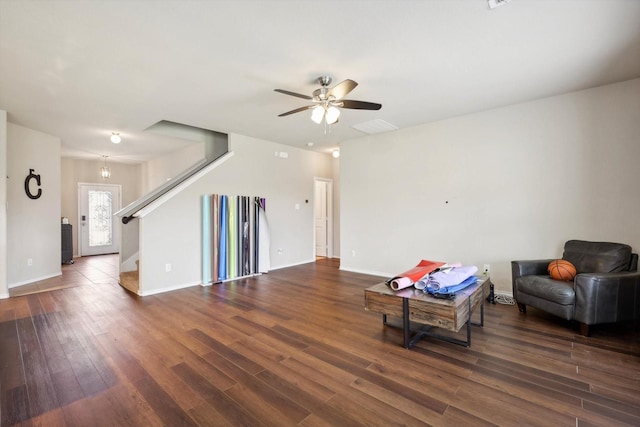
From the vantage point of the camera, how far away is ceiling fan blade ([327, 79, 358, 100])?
2641 millimetres

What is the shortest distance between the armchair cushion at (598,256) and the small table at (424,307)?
1394mm

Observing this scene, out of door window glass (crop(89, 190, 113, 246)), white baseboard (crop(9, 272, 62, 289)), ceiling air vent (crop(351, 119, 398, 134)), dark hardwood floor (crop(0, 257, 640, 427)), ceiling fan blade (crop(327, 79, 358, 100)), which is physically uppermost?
ceiling air vent (crop(351, 119, 398, 134))

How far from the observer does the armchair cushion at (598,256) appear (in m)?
3.11

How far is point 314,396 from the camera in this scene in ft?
6.38

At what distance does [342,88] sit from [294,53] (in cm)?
54

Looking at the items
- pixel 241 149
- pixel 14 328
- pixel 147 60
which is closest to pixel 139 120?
pixel 241 149

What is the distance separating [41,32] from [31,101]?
2.08 meters

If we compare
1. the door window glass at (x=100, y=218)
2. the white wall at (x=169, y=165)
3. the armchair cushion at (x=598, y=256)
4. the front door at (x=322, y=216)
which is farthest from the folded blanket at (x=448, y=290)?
the door window glass at (x=100, y=218)

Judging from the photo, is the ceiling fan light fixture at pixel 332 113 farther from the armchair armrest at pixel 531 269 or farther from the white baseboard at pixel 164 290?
the white baseboard at pixel 164 290

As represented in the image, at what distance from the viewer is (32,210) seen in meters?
5.13

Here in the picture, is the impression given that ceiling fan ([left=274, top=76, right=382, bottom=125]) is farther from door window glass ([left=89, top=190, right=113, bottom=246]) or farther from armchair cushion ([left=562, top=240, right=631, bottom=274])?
door window glass ([left=89, top=190, right=113, bottom=246])

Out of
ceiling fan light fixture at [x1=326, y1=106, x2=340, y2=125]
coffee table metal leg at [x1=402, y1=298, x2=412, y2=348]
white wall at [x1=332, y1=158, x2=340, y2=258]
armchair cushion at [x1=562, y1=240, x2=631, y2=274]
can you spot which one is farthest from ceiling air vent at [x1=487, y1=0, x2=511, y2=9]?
white wall at [x1=332, y1=158, x2=340, y2=258]

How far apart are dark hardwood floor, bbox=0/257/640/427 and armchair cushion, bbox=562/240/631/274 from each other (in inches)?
24.6

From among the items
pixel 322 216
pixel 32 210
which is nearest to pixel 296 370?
pixel 322 216
